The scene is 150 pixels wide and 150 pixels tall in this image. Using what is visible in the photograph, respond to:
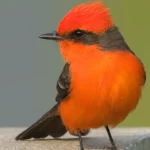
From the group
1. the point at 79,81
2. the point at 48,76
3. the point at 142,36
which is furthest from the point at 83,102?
the point at 48,76

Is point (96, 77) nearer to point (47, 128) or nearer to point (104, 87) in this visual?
point (104, 87)

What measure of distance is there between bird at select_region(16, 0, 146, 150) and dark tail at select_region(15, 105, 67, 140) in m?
0.30

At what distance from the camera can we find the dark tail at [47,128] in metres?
9.16

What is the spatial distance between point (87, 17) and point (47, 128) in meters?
0.99

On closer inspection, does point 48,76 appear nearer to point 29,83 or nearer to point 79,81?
point 29,83

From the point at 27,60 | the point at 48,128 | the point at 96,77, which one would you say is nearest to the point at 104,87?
the point at 96,77

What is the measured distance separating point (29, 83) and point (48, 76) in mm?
175

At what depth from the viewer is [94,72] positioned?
338 inches

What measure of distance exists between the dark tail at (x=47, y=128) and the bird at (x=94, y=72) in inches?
11.9

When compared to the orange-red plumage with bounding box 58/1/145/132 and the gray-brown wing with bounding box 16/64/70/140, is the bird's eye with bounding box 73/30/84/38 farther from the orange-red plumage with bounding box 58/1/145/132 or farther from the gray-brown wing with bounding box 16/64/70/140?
the gray-brown wing with bounding box 16/64/70/140

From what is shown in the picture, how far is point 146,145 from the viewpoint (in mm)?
8766

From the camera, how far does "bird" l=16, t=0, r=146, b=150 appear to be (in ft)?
28.1

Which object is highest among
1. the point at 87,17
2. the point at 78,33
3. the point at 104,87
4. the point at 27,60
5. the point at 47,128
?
the point at 87,17

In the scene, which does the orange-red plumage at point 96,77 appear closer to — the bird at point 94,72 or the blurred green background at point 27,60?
the bird at point 94,72
